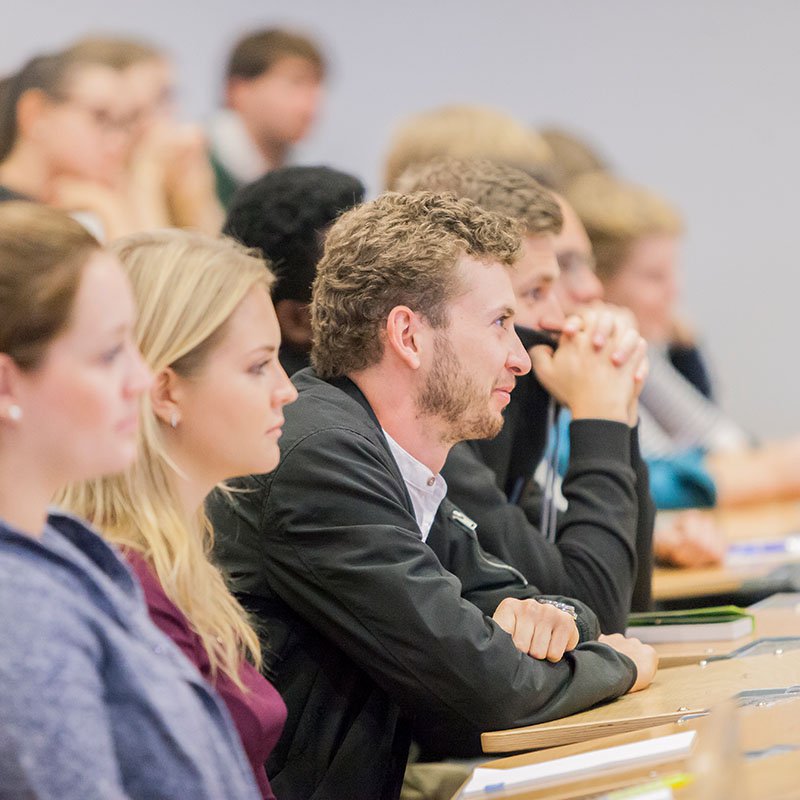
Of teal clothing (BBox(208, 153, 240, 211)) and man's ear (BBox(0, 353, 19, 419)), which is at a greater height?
man's ear (BBox(0, 353, 19, 419))

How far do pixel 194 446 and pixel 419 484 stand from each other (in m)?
0.43

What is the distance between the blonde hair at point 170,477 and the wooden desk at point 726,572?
1396mm

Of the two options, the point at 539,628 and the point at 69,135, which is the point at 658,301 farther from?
the point at 539,628

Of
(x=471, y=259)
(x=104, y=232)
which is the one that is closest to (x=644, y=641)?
(x=471, y=259)

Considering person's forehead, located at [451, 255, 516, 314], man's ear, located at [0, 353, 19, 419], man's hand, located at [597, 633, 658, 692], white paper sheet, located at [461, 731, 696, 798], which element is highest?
man's ear, located at [0, 353, 19, 419]

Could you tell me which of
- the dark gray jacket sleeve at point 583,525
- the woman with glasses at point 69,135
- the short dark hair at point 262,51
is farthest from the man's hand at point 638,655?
the short dark hair at point 262,51

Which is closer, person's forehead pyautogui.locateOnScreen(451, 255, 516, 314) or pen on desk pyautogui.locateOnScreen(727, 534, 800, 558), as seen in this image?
person's forehead pyautogui.locateOnScreen(451, 255, 516, 314)

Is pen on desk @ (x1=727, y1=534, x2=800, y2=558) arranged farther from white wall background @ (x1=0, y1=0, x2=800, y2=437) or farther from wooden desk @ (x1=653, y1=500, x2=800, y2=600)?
white wall background @ (x1=0, y1=0, x2=800, y2=437)

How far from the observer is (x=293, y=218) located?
7.55ft

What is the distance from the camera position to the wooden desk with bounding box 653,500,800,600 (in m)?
2.73

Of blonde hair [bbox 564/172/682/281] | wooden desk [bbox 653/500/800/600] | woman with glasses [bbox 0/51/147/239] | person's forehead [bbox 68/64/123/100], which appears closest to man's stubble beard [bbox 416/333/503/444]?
wooden desk [bbox 653/500/800/600]

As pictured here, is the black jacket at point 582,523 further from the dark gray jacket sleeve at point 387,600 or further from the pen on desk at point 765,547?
the pen on desk at point 765,547

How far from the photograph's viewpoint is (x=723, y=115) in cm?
575

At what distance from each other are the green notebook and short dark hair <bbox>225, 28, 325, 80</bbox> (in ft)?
9.40
